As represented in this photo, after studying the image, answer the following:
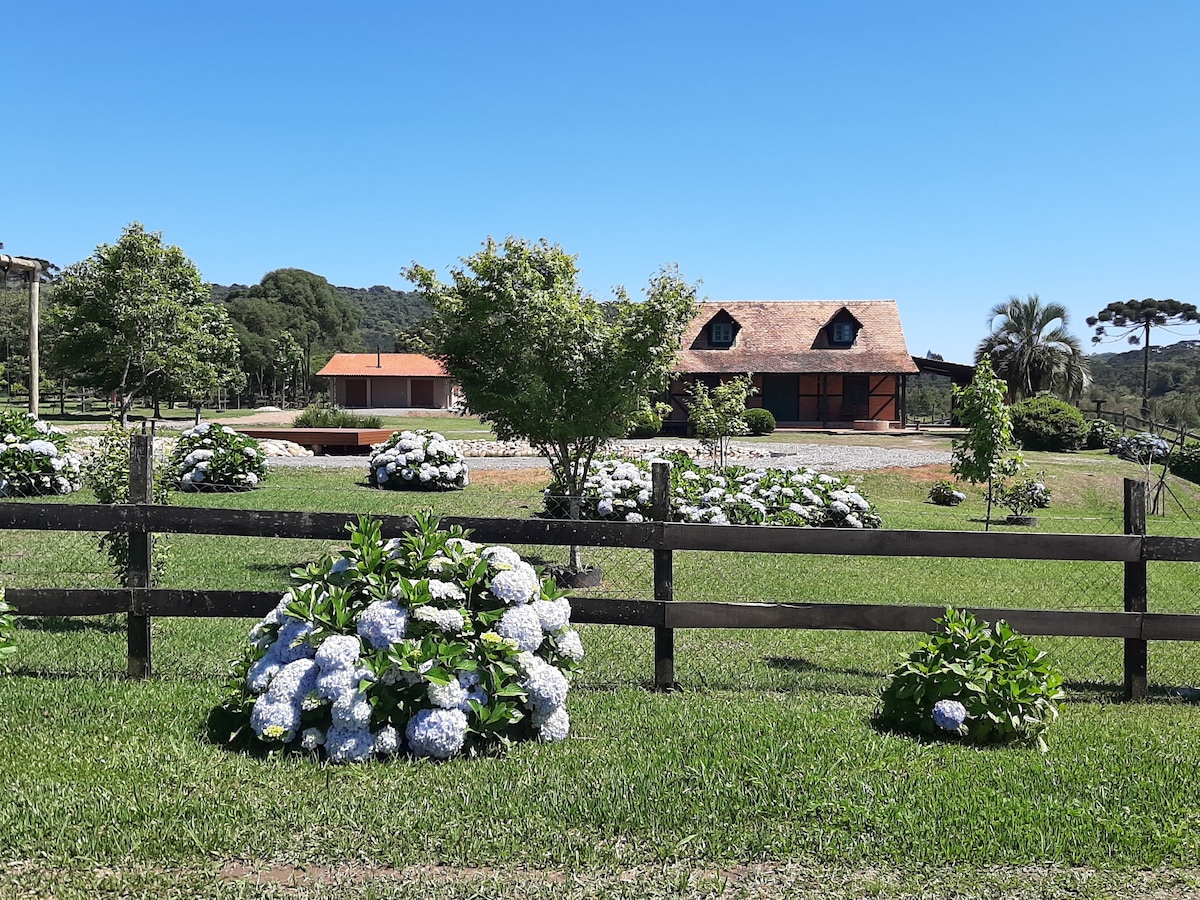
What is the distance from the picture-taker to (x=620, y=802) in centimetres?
425

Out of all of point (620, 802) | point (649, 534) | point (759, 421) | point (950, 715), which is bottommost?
point (620, 802)

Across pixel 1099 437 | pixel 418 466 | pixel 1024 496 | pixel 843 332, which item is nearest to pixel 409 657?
pixel 418 466

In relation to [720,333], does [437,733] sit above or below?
below

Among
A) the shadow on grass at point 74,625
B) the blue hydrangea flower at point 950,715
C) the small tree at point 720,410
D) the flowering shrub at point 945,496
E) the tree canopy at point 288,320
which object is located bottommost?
the flowering shrub at point 945,496

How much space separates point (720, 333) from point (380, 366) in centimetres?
2725

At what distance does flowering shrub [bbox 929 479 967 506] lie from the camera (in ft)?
76.7

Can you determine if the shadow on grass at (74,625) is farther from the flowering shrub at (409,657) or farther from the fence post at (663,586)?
the fence post at (663,586)

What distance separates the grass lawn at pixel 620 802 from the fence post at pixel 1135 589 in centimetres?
15

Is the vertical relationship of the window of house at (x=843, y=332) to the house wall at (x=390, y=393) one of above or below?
above

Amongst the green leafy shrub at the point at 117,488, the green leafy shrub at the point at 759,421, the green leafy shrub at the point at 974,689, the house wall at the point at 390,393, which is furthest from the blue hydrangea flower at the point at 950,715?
the house wall at the point at 390,393

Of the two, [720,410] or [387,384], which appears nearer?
[720,410]

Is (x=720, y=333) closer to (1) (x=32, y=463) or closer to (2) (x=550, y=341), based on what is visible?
(1) (x=32, y=463)

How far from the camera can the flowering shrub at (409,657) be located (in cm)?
470

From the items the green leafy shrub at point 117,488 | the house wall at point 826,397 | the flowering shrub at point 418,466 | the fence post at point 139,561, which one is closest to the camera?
the fence post at point 139,561
